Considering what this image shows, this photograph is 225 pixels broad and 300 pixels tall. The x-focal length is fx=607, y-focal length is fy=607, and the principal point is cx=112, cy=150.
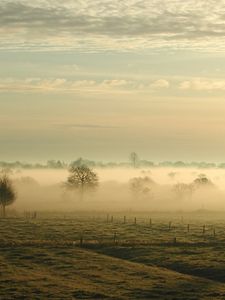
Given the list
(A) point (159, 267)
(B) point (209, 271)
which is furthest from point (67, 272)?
(B) point (209, 271)

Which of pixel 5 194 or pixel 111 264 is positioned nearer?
pixel 111 264

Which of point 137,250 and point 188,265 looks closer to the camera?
A: point 188,265

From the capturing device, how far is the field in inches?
2244

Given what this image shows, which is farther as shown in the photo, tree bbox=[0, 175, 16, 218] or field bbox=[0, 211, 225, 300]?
tree bbox=[0, 175, 16, 218]

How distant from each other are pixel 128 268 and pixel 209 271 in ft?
30.6

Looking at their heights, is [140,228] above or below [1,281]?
above

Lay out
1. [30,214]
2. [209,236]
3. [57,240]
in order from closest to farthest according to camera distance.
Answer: [57,240], [209,236], [30,214]

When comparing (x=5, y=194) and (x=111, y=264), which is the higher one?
(x=5, y=194)

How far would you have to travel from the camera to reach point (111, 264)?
73125mm

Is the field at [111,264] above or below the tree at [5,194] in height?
below

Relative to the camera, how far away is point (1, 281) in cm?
6119

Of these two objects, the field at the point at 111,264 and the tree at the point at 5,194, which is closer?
the field at the point at 111,264

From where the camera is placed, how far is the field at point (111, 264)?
57.0 metres

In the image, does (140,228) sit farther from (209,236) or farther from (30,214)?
(30,214)
